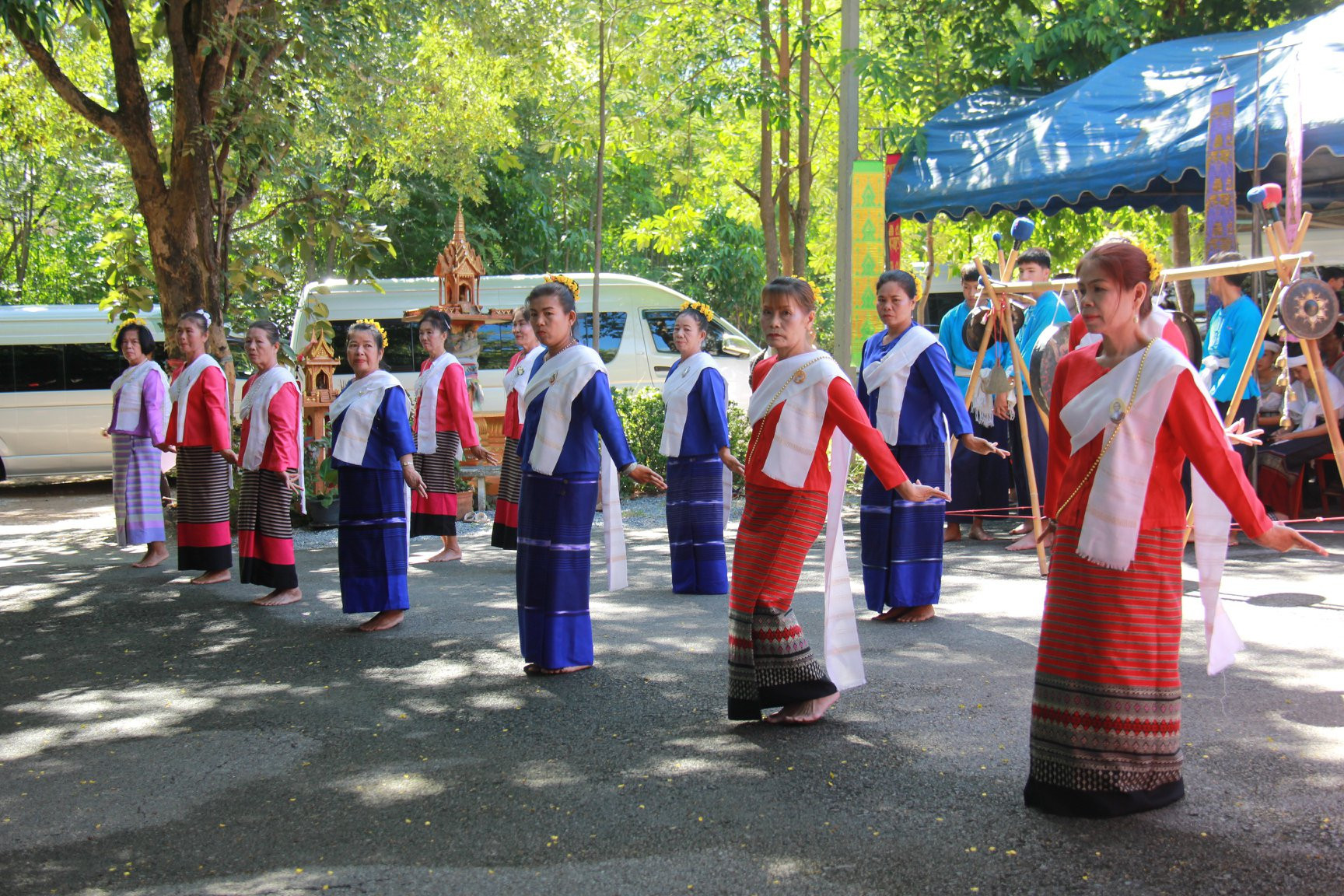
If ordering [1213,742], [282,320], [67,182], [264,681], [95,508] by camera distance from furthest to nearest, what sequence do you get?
[67,182] → [282,320] → [95,508] → [264,681] → [1213,742]

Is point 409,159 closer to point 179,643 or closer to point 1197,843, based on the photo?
point 179,643

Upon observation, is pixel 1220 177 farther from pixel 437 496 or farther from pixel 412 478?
pixel 437 496

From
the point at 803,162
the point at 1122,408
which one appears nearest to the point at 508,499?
the point at 1122,408

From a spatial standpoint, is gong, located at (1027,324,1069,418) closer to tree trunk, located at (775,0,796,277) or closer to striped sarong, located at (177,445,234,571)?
striped sarong, located at (177,445,234,571)

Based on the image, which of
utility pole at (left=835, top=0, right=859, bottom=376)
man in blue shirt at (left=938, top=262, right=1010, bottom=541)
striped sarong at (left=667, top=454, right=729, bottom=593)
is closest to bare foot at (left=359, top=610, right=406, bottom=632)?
striped sarong at (left=667, top=454, right=729, bottom=593)

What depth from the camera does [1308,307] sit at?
5.82 meters

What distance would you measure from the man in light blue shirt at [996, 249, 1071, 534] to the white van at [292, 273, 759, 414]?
6471 millimetres

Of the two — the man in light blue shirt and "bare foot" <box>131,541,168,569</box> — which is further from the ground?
the man in light blue shirt

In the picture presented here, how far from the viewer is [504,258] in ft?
69.0

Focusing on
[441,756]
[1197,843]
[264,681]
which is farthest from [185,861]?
[1197,843]

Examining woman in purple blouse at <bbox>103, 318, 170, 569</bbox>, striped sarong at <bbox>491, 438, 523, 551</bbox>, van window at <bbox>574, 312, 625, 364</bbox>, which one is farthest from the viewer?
van window at <bbox>574, 312, 625, 364</bbox>

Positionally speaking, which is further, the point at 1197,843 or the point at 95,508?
the point at 95,508

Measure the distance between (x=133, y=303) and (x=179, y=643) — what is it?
17.1 ft

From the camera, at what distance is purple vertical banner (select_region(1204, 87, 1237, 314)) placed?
831 cm
